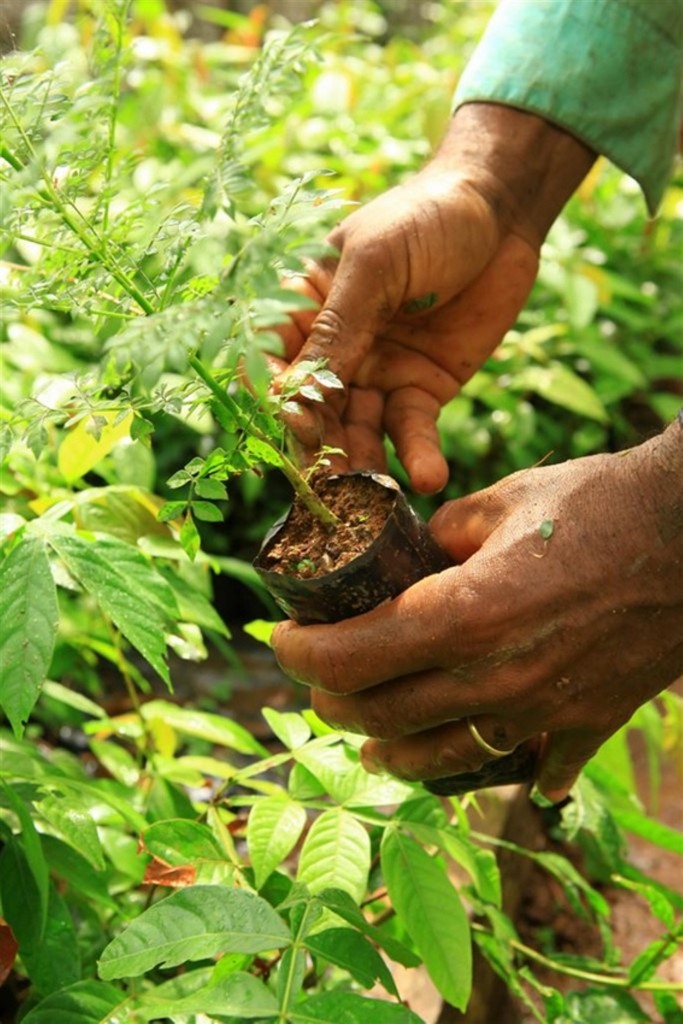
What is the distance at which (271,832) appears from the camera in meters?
1.53

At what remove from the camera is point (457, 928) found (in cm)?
150

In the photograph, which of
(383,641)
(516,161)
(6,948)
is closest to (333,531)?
(383,641)

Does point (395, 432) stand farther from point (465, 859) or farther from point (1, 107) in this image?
point (1, 107)

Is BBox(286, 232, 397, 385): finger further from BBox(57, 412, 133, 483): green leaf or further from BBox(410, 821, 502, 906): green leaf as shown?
BBox(410, 821, 502, 906): green leaf

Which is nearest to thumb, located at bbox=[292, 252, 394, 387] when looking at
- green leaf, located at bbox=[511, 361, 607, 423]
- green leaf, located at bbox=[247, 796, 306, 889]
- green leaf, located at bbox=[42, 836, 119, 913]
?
green leaf, located at bbox=[247, 796, 306, 889]

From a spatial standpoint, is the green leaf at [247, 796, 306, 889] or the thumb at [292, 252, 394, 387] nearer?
the green leaf at [247, 796, 306, 889]

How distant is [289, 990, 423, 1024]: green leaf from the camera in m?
1.20

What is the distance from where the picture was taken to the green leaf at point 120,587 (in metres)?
1.47

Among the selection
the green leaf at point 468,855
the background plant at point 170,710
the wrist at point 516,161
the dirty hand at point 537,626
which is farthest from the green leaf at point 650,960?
the wrist at point 516,161

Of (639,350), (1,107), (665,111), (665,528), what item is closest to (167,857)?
(665,528)

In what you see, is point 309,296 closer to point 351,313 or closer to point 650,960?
point 351,313

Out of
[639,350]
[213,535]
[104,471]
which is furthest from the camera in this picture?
[639,350]

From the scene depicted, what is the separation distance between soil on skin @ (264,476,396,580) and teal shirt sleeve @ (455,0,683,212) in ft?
3.43

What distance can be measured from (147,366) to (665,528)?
69 centimetres
